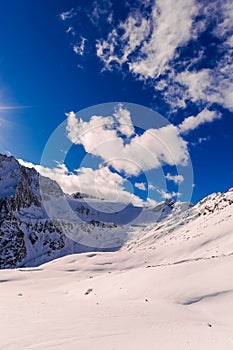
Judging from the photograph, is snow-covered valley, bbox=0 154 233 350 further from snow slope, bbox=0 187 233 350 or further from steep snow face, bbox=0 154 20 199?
steep snow face, bbox=0 154 20 199

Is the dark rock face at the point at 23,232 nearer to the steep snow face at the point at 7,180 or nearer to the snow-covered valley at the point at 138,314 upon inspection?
the steep snow face at the point at 7,180

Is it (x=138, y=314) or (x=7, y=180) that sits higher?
(x=7, y=180)

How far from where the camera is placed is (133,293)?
68.5 feet

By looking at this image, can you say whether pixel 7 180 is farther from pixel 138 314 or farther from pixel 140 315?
pixel 140 315

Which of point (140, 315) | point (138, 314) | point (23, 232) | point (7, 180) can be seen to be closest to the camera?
point (140, 315)

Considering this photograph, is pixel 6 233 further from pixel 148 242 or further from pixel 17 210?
pixel 148 242

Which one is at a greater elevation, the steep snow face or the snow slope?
the steep snow face

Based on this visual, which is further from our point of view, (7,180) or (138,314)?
(7,180)

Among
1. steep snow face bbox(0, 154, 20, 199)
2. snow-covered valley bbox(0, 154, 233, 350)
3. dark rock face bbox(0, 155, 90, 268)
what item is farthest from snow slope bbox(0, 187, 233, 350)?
steep snow face bbox(0, 154, 20, 199)

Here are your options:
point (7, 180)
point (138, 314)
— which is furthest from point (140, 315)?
point (7, 180)

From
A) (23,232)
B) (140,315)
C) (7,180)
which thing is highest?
(7,180)

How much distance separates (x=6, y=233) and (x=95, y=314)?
154m

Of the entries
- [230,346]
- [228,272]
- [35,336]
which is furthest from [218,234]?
[35,336]

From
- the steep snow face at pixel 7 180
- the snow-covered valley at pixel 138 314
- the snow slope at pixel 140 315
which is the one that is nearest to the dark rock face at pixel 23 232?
the steep snow face at pixel 7 180
